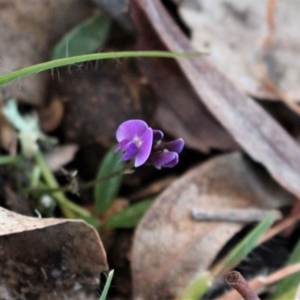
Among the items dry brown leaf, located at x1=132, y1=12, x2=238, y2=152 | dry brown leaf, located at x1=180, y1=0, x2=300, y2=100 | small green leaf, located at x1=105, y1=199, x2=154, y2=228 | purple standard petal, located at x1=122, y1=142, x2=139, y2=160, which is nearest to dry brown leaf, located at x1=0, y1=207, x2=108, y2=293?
purple standard petal, located at x1=122, y1=142, x2=139, y2=160

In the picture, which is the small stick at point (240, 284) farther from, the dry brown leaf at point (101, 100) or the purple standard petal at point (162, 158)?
the dry brown leaf at point (101, 100)

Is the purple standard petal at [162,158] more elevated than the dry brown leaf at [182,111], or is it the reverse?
the purple standard petal at [162,158]

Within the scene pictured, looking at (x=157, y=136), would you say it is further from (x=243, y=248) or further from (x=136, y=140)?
(x=243, y=248)

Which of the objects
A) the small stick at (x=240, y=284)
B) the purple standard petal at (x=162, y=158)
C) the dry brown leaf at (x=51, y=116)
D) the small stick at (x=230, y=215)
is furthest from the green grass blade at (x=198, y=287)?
the dry brown leaf at (x=51, y=116)

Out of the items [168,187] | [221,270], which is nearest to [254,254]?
[221,270]

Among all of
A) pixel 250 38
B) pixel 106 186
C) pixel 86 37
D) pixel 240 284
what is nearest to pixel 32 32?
pixel 86 37
